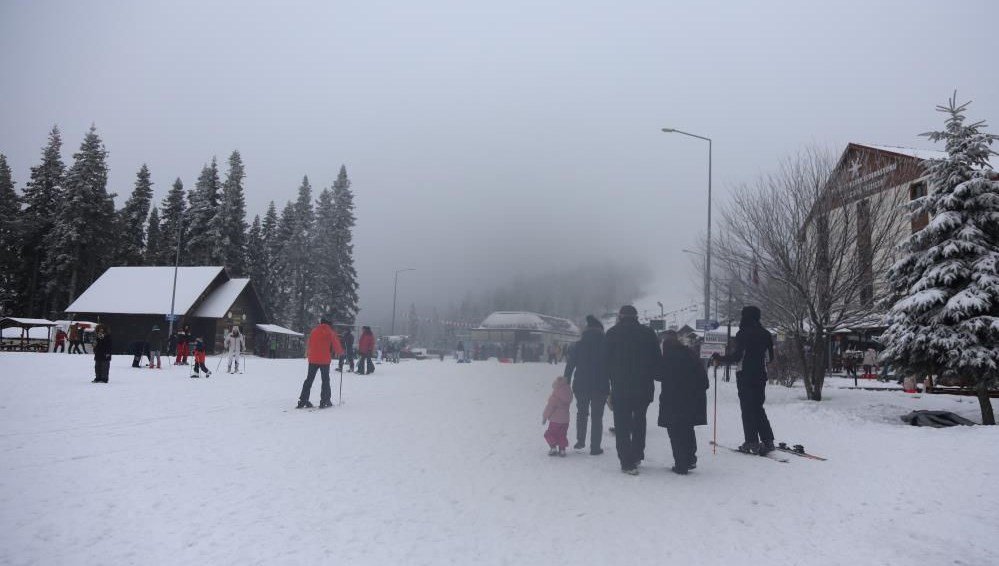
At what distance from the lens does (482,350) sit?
142ft

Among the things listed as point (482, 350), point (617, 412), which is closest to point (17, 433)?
point (617, 412)

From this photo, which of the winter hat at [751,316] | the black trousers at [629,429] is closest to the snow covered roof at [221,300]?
the black trousers at [629,429]

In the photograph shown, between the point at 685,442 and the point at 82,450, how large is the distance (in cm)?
771

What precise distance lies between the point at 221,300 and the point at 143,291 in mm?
5917

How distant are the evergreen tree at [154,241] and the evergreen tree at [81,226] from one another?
405 inches

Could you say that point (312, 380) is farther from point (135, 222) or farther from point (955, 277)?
point (135, 222)

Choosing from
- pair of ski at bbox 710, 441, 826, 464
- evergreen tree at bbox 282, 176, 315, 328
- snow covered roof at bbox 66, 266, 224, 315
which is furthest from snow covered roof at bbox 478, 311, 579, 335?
evergreen tree at bbox 282, 176, 315, 328

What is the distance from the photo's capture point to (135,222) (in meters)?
61.8

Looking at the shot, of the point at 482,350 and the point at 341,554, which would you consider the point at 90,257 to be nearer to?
the point at 482,350

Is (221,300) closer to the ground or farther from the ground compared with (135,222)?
closer to the ground

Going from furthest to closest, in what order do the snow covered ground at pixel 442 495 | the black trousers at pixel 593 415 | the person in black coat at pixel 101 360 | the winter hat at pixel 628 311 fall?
the person in black coat at pixel 101 360 < the black trousers at pixel 593 415 < the winter hat at pixel 628 311 < the snow covered ground at pixel 442 495

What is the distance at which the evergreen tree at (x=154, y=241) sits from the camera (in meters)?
63.5

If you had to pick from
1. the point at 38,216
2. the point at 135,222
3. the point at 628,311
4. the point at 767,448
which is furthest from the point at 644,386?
the point at 135,222

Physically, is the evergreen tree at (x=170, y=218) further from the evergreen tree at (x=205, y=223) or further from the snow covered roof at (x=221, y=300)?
the snow covered roof at (x=221, y=300)
